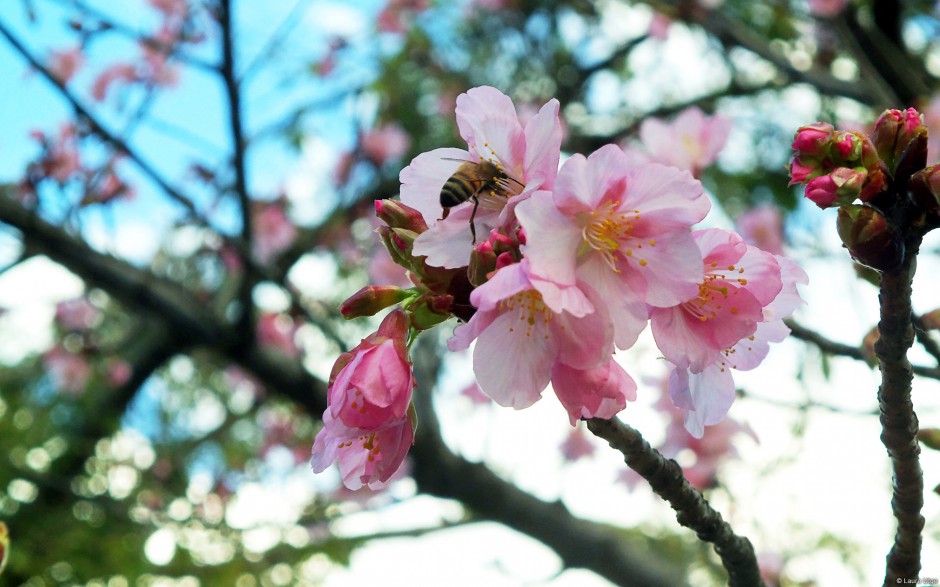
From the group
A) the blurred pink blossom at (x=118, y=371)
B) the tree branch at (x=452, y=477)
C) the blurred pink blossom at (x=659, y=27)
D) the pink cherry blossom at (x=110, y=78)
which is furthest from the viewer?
the blurred pink blossom at (x=659, y=27)

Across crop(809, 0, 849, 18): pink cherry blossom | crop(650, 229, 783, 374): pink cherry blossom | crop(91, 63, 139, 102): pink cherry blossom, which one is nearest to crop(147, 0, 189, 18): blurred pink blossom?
crop(91, 63, 139, 102): pink cherry blossom

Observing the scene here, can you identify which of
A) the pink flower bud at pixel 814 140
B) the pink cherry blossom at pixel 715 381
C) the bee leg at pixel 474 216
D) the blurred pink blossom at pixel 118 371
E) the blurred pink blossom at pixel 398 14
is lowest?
the blurred pink blossom at pixel 118 371

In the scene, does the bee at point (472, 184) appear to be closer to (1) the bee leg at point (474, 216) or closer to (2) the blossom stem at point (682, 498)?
(1) the bee leg at point (474, 216)

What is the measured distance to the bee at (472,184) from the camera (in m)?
0.74

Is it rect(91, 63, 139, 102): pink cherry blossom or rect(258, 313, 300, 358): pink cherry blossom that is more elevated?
rect(91, 63, 139, 102): pink cherry blossom

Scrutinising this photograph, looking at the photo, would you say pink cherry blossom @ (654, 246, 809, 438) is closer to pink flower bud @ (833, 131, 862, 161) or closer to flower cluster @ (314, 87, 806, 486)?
flower cluster @ (314, 87, 806, 486)

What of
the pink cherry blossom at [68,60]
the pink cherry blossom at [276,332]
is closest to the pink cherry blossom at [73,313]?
the pink cherry blossom at [276,332]

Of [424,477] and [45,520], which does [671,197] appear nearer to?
[424,477]

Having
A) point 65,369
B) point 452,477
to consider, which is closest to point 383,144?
point 452,477

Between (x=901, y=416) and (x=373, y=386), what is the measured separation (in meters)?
0.48

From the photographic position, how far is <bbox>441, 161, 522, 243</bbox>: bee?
739mm

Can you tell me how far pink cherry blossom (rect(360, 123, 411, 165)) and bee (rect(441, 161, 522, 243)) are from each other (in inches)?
125

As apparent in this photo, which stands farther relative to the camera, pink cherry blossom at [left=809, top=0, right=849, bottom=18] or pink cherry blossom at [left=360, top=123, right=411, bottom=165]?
pink cherry blossom at [left=360, top=123, right=411, bottom=165]

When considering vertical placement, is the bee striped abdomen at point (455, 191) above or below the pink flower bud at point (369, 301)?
above
